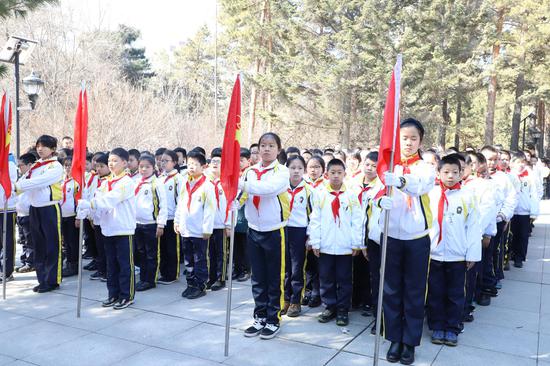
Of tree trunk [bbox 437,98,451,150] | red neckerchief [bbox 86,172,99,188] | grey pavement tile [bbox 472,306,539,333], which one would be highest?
tree trunk [bbox 437,98,451,150]

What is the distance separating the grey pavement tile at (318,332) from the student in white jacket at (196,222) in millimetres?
1467

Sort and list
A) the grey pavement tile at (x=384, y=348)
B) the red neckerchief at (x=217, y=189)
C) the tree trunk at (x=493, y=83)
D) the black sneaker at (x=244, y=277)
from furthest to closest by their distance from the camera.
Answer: the tree trunk at (x=493, y=83)
the black sneaker at (x=244, y=277)
the red neckerchief at (x=217, y=189)
the grey pavement tile at (x=384, y=348)

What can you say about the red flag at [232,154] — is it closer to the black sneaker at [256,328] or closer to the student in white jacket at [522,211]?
the black sneaker at [256,328]

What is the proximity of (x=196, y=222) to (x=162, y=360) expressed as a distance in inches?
87.0

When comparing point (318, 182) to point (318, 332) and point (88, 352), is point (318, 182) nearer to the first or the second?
point (318, 332)

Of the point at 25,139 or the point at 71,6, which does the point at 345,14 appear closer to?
the point at 71,6

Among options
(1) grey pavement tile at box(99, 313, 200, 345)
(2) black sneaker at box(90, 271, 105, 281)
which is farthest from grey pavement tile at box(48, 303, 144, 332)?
(2) black sneaker at box(90, 271, 105, 281)

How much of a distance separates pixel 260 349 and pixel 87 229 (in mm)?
4651

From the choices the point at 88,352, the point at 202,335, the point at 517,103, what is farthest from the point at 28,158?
the point at 517,103

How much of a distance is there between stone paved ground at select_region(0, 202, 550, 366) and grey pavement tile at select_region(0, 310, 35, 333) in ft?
0.04

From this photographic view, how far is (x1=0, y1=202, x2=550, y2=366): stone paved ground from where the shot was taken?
457 cm

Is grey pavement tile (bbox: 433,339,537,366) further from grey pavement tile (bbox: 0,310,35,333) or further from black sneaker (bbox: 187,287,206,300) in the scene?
grey pavement tile (bbox: 0,310,35,333)

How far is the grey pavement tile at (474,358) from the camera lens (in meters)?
4.51

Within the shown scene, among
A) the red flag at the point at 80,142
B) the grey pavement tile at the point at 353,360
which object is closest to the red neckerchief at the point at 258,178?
the grey pavement tile at the point at 353,360
